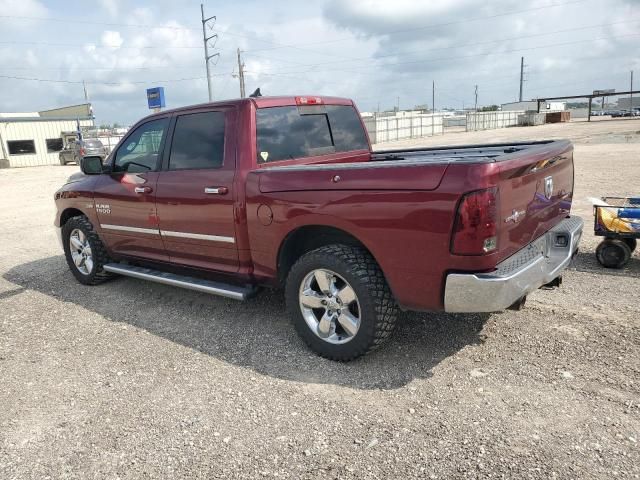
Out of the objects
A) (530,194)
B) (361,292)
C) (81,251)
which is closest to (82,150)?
(81,251)

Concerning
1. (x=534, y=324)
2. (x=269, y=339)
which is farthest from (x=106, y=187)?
(x=534, y=324)

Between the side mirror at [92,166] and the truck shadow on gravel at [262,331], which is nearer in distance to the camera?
the truck shadow on gravel at [262,331]

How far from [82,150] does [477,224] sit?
3238cm

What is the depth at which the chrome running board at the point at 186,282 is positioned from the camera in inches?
169

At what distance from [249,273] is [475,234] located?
6.65 feet

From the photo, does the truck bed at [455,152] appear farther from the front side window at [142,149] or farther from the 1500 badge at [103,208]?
the 1500 badge at [103,208]

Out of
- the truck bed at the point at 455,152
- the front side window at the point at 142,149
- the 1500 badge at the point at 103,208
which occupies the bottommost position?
the 1500 badge at the point at 103,208

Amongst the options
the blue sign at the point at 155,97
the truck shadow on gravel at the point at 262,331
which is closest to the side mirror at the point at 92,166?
the truck shadow on gravel at the point at 262,331

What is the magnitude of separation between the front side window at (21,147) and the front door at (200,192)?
127 feet

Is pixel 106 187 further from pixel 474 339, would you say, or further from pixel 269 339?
pixel 474 339

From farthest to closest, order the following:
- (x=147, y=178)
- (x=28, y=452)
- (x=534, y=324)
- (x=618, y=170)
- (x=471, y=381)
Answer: (x=618, y=170), (x=147, y=178), (x=534, y=324), (x=471, y=381), (x=28, y=452)

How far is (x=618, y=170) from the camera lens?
45.1 ft

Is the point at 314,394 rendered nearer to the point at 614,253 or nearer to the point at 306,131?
the point at 306,131

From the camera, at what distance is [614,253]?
5422 millimetres
